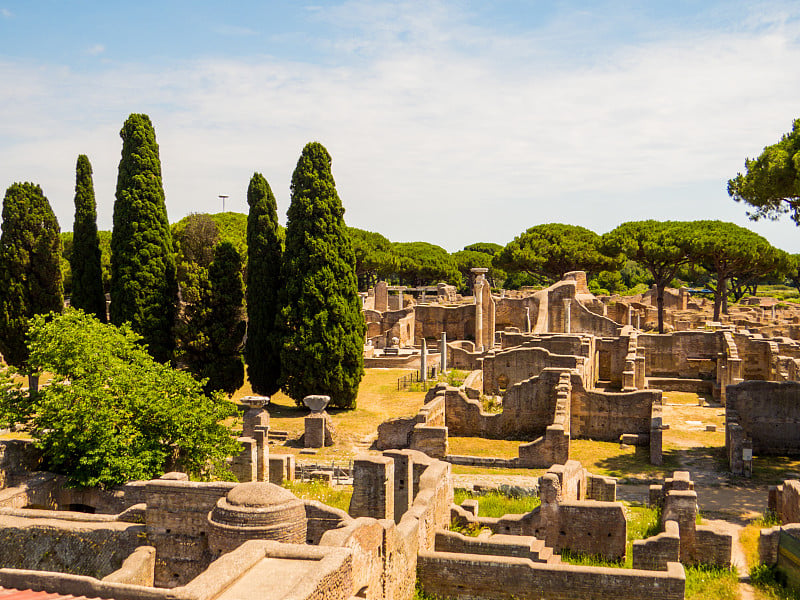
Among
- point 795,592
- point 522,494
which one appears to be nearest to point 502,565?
point 795,592

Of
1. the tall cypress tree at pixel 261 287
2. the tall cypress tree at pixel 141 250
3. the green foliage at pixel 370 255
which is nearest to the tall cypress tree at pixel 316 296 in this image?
the tall cypress tree at pixel 261 287

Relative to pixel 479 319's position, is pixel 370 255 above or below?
above

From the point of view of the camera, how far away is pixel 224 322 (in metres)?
32.6

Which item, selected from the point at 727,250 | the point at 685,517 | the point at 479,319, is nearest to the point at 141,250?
the point at 479,319

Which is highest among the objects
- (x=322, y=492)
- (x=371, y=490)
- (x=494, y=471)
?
(x=371, y=490)

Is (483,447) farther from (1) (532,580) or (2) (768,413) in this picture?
(1) (532,580)

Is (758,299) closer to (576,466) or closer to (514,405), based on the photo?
(514,405)

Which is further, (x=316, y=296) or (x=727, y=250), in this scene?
(x=727, y=250)

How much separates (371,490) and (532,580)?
385 cm

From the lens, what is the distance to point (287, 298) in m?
31.9

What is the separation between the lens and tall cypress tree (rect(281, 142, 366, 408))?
3147cm

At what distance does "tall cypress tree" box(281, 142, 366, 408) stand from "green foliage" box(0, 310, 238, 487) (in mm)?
10736

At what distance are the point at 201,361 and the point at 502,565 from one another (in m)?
21.9

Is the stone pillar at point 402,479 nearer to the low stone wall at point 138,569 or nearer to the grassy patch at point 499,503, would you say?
the grassy patch at point 499,503
